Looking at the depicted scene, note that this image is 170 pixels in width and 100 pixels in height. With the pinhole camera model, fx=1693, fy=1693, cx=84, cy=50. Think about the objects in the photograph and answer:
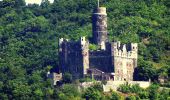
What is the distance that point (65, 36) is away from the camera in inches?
6673

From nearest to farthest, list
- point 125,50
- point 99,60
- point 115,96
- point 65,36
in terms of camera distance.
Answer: point 115,96 < point 99,60 < point 125,50 < point 65,36

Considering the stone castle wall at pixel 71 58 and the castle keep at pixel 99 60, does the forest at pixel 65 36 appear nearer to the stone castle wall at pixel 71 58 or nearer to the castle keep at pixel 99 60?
the castle keep at pixel 99 60

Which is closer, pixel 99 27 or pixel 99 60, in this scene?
pixel 99 60

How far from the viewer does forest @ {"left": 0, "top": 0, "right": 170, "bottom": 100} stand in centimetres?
14512

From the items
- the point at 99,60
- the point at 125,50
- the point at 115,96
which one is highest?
the point at 125,50

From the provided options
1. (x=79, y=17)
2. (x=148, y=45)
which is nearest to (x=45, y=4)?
(x=79, y=17)

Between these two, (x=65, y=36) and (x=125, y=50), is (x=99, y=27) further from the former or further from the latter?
(x=65, y=36)

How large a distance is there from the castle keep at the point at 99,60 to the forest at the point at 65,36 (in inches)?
49.0

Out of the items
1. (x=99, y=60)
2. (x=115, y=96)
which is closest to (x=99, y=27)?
(x=99, y=60)

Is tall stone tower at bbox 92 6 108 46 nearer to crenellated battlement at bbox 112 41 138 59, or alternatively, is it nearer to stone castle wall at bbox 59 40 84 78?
crenellated battlement at bbox 112 41 138 59

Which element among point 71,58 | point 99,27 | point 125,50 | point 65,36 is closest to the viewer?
point 71,58

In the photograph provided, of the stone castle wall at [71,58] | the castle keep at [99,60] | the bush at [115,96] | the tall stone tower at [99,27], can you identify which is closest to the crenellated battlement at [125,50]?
the castle keep at [99,60]

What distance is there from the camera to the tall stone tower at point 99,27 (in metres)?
152

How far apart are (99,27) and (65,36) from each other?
16.7 meters
